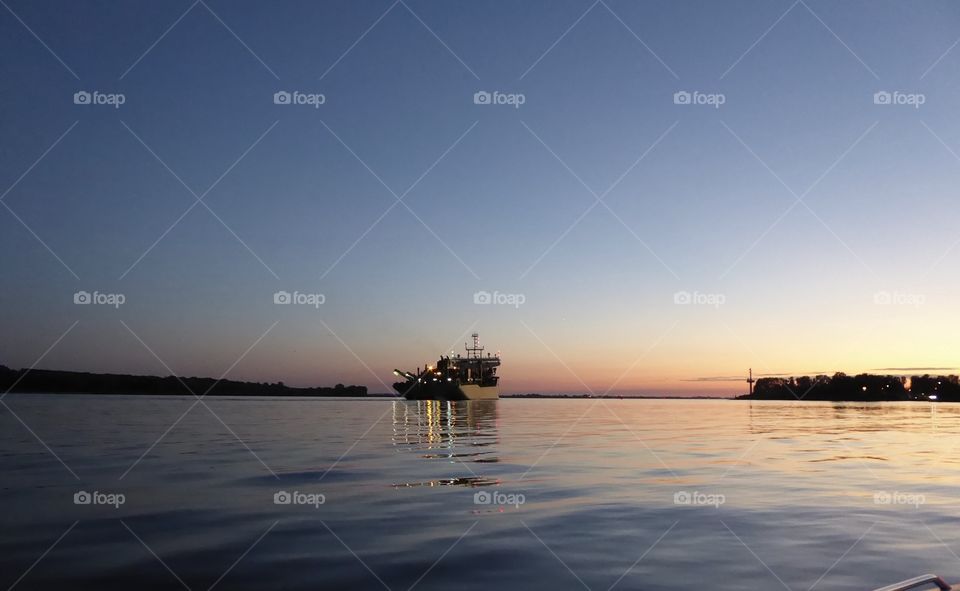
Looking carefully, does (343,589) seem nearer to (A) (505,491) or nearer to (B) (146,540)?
(B) (146,540)

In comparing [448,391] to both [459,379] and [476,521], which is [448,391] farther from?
[476,521]

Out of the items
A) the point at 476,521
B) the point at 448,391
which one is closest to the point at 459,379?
the point at 448,391

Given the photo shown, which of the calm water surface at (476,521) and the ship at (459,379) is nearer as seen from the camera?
the calm water surface at (476,521)

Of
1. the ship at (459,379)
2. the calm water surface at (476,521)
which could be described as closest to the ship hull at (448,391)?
the ship at (459,379)

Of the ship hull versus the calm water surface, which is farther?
the ship hull

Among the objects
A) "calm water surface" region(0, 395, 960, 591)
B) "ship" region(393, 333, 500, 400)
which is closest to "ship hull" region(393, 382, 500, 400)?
"ship" region(393, 333, 500, 400)

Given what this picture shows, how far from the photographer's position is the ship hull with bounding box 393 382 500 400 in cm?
15962

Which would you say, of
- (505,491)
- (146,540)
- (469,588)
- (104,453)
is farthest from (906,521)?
(104,453)

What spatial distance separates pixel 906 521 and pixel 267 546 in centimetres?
1188

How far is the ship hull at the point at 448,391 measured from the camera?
15962 centimetres

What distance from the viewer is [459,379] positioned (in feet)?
554

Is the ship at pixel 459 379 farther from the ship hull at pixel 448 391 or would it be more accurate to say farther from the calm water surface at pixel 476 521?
the calm water surface at pixel 476 521

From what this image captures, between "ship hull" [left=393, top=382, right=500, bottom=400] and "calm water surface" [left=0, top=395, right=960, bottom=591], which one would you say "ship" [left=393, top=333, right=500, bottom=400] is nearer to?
"ship hull" [left=393, top=382, right=500, bottom=400]

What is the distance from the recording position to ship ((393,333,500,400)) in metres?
162
